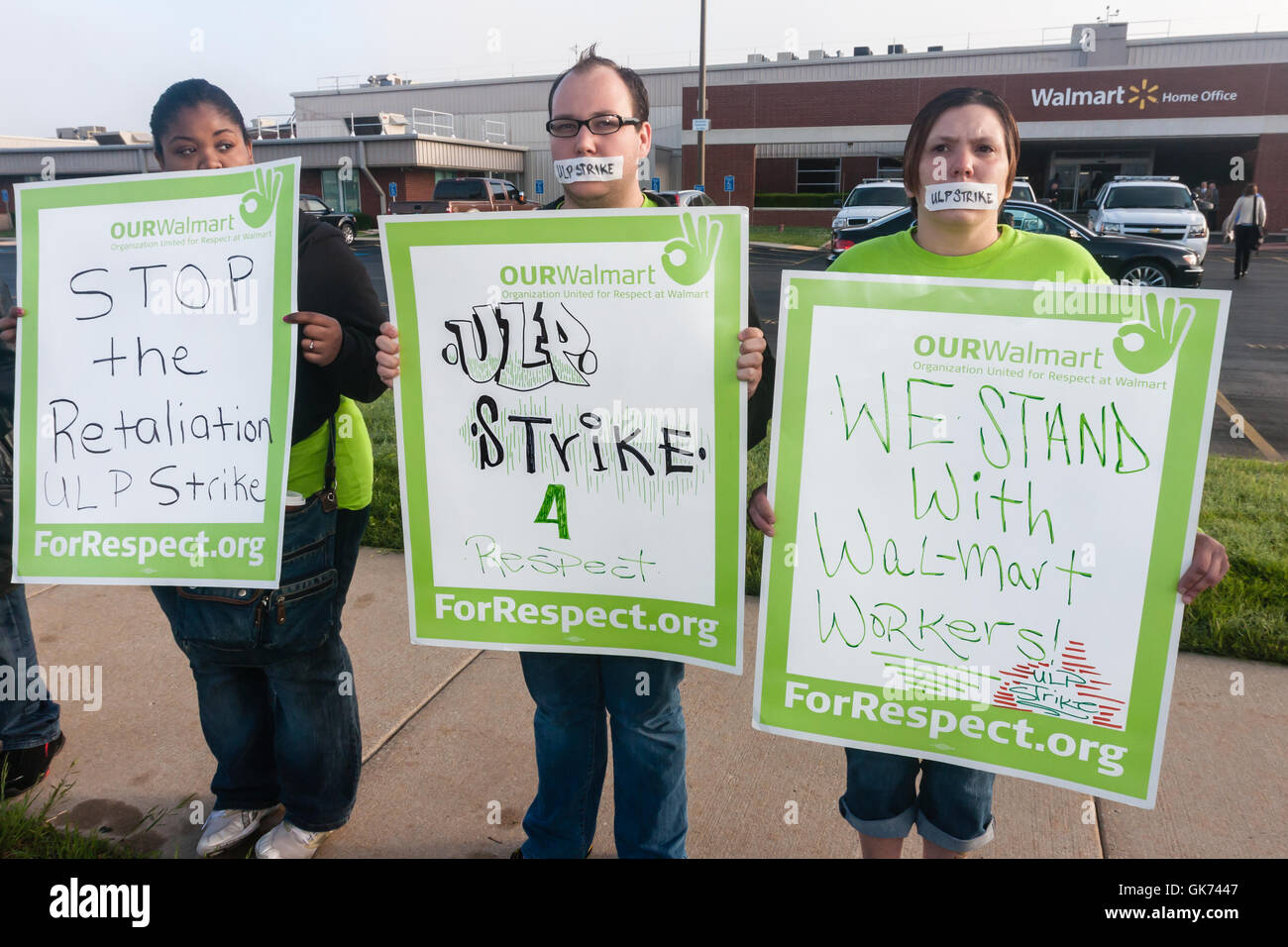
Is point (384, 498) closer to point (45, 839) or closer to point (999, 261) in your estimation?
point (45, 839)

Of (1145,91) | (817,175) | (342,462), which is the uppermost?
(1145,91)

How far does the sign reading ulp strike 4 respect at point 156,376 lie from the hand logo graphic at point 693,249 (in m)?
0.93

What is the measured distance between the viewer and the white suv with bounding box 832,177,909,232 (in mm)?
19609

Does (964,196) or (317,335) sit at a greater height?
(964,196)

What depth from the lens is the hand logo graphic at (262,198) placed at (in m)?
2.17

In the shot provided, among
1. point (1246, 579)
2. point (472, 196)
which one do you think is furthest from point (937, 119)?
point (472, 196)

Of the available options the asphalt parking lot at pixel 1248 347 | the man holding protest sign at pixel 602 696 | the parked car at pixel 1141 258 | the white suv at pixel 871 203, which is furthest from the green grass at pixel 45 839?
the white suv at pixel 871 203

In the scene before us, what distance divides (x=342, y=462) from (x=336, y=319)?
15.3 inches

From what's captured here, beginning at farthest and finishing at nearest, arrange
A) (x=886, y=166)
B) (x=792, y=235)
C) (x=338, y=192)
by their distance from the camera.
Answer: (x=338, y=192)
(x=886, y=166)
(x=792, y=235)

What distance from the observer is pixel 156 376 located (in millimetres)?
2289

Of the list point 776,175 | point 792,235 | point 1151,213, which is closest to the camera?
point 1151,213

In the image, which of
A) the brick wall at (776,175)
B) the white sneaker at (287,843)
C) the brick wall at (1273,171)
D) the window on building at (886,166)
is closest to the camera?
the white sneaker at (287,843)

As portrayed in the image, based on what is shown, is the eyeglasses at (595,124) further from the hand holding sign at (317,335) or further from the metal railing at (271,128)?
the metal railing at (271,128)

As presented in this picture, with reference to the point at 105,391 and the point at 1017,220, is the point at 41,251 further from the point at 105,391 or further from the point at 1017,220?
the point at 1017,220
